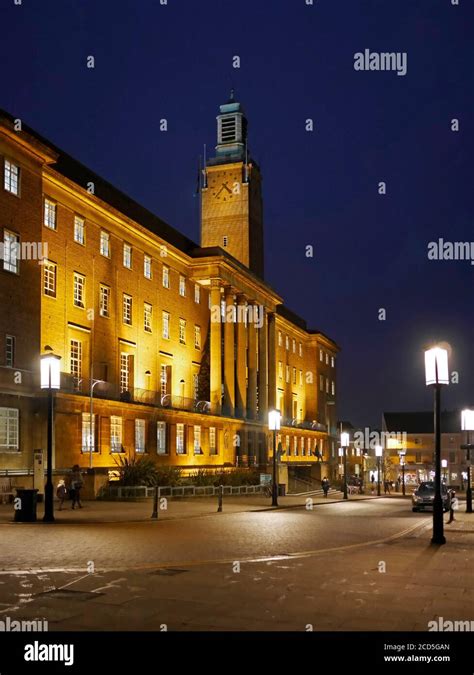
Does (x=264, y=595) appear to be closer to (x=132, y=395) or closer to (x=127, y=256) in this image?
(x=132, y=395)

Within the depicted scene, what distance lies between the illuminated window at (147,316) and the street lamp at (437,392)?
123ft

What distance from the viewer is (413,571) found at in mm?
13703

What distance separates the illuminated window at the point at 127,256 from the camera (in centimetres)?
5288

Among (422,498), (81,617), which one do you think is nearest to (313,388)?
(422,498)

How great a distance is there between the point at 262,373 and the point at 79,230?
3575cm

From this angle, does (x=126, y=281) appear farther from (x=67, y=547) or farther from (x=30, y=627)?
(x=30, y=627)

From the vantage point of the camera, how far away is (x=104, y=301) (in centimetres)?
4978

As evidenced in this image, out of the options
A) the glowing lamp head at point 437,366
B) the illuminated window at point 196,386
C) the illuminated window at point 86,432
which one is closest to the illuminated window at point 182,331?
the illuminated window at point 196,386

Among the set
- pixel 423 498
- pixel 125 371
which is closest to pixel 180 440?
pixel 125 371

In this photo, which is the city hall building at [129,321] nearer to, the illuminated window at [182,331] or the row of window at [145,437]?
the row of window at [145,437]

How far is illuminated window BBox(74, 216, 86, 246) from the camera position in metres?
46.5

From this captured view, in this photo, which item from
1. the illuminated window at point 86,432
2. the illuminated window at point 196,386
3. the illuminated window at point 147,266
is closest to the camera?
the illuminated window at point 86,432

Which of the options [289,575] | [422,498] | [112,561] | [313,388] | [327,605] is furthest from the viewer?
[313,388]

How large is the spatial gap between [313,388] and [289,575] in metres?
92.0
